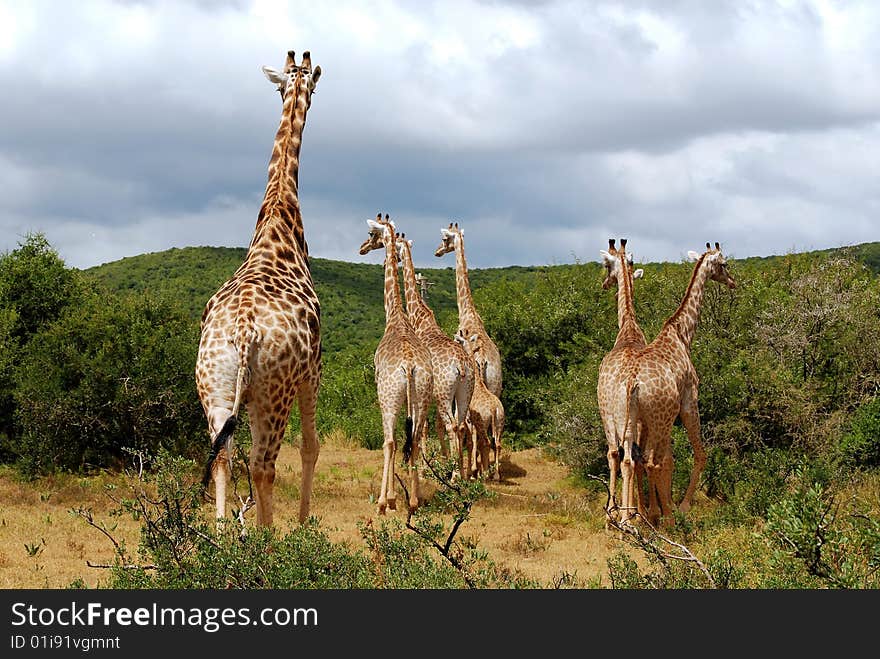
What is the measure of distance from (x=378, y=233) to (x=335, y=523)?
4.94 metres

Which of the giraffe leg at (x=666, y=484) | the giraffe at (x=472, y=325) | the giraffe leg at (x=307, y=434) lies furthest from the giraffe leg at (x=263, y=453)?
the giraffe at (x=472, y=325)

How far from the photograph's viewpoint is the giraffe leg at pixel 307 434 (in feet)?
22.9

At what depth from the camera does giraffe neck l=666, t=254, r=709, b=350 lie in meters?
10.4

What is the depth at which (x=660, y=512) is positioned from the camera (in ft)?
33.2

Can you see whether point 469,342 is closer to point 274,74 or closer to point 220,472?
point 274,74

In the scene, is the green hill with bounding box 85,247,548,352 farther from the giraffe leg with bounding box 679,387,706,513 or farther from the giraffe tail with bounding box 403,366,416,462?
the giraffe leg with bounding box 679,387,706,513

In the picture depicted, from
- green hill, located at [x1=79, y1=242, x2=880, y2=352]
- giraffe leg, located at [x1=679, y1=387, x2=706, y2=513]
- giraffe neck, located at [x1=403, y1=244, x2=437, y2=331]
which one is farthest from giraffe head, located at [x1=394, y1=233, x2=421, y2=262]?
green hill, located at [x1=79, y1=242, x2=880, y2=352]

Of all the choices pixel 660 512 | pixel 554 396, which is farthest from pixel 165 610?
pixel 554 396

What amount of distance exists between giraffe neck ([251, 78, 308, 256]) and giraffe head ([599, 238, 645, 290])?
4.75 m

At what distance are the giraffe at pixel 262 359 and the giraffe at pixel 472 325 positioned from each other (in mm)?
6814

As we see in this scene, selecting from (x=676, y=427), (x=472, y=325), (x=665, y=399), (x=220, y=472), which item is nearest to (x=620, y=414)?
(x=665, y=399)

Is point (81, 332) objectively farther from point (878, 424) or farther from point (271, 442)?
point (878, 424)

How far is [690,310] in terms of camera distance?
1062 centimetres

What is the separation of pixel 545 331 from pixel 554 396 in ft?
8.61
